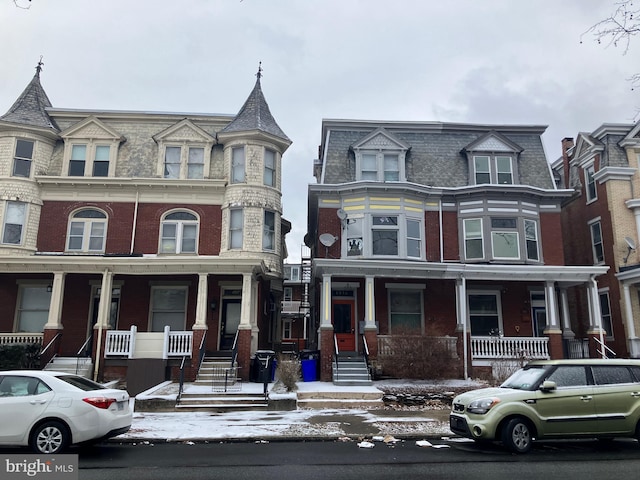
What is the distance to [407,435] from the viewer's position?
388 inches

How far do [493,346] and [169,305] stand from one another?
12.7 m

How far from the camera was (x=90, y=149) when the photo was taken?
70.1 feet

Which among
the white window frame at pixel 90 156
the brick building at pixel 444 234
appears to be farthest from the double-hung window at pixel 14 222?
the brick building at pixel 444 234

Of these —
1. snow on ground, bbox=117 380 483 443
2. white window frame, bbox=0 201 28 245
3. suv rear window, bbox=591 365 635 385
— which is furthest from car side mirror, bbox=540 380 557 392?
white window frame, bbox=0 201 28 245

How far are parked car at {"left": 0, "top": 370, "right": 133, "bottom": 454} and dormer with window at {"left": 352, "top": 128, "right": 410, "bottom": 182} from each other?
1545 centimetres

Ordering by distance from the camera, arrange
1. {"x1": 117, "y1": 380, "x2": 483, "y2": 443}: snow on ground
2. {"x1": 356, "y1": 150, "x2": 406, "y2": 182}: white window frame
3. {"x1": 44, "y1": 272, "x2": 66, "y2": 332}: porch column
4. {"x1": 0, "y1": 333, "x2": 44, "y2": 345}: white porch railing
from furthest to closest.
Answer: {"x1": 356, "y1": 150, "x2": 406, "y2": 182}: white window frame < {"x1": 0, "y1": 333, "x2": 44, "y2": 345}: white porch railing < {"x1": 44, "y1": 272, "x2": 66, "y2": 332}: porch column < {"x1": 117, "y1": 380, "x2": 483, "y2": 443}: snow on ground

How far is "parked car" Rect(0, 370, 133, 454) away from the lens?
26.0ft

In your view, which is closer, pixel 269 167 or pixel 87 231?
pixel 87 231

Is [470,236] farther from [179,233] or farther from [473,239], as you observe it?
[179,233]

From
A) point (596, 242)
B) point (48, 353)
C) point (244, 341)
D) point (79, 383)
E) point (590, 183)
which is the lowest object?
point (79, 383)

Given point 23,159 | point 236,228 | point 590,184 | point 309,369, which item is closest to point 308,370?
point 309,369

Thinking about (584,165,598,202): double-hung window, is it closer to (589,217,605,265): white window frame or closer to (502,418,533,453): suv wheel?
(589,217,605,265): white window frame

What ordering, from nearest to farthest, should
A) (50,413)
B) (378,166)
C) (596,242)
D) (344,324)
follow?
(50,413) < (344,324) < (378,166) < (596,242)

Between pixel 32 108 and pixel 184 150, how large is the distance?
6.92 m
